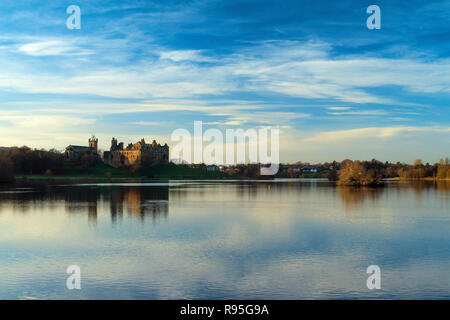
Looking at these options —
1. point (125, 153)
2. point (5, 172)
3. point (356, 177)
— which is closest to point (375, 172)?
point (356, 177)

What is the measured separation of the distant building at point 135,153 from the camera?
149 meters

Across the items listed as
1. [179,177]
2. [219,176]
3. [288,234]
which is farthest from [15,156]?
[288,234]

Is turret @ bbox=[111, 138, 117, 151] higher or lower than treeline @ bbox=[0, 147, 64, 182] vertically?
higher

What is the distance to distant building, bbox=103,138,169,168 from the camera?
149012 mm

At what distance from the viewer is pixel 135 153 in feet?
512

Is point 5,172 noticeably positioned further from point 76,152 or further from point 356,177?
point 76,152

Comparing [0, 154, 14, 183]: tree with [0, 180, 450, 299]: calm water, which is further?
[0, 154, 14, 183]: tree

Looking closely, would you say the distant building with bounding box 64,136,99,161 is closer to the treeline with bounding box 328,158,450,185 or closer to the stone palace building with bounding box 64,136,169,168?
the stone palace building with bounding box 64,136,169,168

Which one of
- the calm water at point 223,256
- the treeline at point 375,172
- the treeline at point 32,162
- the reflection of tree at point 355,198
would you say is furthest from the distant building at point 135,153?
the calm water at point 223,256

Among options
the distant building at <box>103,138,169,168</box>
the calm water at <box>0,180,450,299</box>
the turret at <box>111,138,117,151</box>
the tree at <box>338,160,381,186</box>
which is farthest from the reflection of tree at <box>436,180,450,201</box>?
the turret at <box>111,138,117,151</box>

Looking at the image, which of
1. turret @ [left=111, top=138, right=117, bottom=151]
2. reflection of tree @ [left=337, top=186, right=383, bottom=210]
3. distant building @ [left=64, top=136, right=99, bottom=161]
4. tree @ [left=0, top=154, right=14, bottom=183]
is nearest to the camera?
reflection of tree @ [left=337, top=186, right=383, bottom=210]
